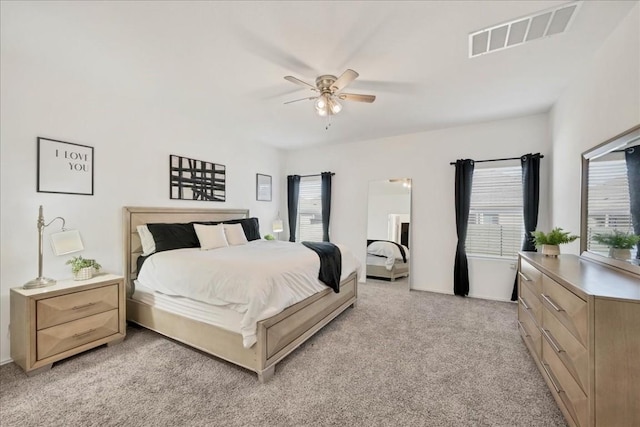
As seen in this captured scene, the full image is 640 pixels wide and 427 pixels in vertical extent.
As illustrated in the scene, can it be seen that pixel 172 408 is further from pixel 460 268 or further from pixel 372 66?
pixel 460 268

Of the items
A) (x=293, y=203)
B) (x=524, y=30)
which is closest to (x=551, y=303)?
(x=524, y=30)

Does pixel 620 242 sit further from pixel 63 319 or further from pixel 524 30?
pixel 63 319

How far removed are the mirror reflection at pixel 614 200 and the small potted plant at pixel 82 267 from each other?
4.31m

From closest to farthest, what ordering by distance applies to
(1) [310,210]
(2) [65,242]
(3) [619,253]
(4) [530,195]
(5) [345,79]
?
(3) [619,253], (5) [345,79], (2) [65,242], (4) [530,195], (1) [310,210]

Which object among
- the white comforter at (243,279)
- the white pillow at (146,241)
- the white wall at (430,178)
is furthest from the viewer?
the white wall at (430,178)

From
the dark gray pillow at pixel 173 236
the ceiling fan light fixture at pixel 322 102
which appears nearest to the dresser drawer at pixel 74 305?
the dark gray pillow at pixel 173 236

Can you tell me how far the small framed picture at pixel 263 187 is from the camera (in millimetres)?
5137

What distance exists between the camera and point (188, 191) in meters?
3.87

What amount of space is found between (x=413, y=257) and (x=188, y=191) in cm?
367

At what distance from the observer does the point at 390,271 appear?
4793 millimetres

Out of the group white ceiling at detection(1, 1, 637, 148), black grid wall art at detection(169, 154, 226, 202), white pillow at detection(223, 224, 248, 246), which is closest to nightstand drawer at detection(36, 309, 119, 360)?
white pillow at detection(223, 224, 248, 246)

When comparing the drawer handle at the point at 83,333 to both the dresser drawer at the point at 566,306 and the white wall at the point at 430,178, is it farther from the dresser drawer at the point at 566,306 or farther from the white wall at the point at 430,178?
the white wall at the point at 430,178

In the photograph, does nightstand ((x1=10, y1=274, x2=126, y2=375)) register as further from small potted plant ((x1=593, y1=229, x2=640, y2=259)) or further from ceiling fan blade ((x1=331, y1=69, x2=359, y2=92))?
small potted plant ((x1=593, y1=229, x2=640, y2=259))

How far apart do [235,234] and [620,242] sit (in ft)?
12.6
